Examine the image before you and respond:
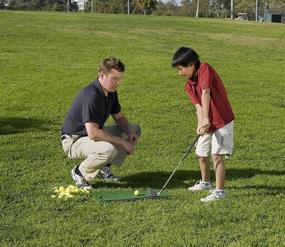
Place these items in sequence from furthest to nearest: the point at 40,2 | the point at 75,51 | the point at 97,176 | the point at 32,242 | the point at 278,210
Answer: the point at 40,2
the point at 75,51
the point at 97,176
the point at 278,210
the point at 32,242

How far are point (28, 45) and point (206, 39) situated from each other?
8.15m

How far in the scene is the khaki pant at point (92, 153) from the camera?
564 cm

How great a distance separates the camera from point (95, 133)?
559cm

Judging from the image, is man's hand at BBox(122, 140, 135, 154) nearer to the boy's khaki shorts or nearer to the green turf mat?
the green turf mat

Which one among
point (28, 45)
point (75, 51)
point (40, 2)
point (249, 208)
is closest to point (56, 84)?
point (75, 51)

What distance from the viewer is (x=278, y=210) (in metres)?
5.05

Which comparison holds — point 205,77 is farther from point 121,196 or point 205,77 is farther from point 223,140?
point 121,196

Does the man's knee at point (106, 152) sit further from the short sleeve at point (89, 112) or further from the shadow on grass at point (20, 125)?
the shadow on grass at point (20, 125)

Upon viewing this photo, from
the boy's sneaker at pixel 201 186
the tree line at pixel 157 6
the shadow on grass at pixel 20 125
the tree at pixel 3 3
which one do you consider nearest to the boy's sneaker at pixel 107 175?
the boy's sneaker at pixel 201 186

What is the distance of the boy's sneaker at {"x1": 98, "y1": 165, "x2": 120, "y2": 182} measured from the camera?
20.0 ft

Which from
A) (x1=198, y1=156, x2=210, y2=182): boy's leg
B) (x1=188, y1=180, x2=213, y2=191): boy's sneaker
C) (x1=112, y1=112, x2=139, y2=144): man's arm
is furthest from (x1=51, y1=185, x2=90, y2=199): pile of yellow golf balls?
(x1=198, y1=156, x2=210, y2=182): boy's leg

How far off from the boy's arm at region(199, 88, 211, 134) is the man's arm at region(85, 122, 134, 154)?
0.81m

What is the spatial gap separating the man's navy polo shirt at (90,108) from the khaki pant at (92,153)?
0.12m

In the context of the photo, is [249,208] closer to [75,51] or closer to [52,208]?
[52,208]
